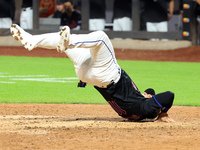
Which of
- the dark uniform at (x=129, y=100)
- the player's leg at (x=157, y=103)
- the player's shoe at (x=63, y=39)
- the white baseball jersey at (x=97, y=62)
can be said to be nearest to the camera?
the player's shoe at (x=63, y=39)

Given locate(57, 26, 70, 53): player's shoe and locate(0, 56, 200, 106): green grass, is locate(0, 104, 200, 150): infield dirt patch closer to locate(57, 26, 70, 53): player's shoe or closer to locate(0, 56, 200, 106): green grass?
locate(57, 26, 70, 53): player's shoe

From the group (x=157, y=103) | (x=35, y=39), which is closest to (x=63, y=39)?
(x=35, y=39)

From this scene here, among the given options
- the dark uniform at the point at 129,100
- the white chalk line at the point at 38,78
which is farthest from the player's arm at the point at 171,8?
the dark uniform at the point at 129,100

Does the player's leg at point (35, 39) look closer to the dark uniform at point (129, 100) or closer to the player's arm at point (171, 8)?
the dark uniform at point (129, 100)

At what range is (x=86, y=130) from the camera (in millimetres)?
5746

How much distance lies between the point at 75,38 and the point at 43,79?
683cm

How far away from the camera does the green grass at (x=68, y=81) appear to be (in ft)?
31.2

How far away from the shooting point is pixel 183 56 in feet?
64.7

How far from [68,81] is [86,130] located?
6.32 meters

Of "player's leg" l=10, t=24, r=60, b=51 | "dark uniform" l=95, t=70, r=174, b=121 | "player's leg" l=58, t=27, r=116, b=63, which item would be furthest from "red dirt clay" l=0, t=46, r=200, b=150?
"player's leg" l=10, t=24, r=60, b=51

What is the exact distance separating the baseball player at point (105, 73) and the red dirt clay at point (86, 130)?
20cm

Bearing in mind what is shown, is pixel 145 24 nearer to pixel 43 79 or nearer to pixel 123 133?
pixel 43 79

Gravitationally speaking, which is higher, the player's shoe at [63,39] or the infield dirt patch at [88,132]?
the player's shoe at [63,39]

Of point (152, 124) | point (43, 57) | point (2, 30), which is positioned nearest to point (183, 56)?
point (43, 57)
